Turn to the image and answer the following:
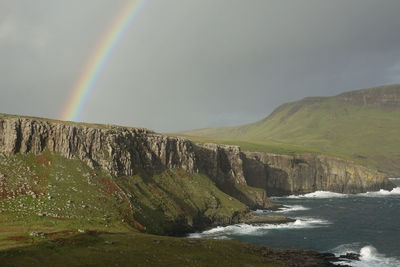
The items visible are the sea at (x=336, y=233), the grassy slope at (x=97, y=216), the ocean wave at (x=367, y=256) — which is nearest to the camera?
the grassy slope at (x=97, y=216)

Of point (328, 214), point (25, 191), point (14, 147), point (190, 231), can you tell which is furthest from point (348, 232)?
point (14, 147)

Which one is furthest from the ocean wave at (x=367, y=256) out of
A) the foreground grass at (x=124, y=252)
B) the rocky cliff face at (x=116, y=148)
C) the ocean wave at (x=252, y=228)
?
the rocky cliff face at (x=116, y=148)

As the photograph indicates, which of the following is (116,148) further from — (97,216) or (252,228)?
(252,228)

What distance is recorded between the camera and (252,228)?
11312 centimetres

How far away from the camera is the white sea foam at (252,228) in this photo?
338 ft

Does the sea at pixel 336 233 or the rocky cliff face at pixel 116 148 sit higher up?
the rocky cliff face at pixel 116 148

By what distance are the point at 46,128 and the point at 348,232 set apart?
350ft

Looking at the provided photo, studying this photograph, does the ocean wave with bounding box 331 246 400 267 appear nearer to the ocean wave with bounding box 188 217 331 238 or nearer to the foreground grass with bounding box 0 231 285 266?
the foreground grass with bounding box 0 231 285 266

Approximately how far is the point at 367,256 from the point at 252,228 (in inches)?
1627

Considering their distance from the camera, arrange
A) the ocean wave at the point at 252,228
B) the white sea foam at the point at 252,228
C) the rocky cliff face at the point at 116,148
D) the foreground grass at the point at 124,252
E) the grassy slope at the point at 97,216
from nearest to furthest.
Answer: the foreground grass at the point at 124,252 → the grassy slope at the point at 97,216 → the rocky cliff face at the point at 116,148 → the ocean wave at the point at 252,228 → the white sea foam at the point at 252,228

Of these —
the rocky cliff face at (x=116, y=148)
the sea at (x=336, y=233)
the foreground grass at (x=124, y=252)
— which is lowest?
the sea at (x=336, y=233)

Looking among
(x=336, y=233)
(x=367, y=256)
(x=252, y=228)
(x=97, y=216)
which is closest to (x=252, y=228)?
(x=252, y=228)

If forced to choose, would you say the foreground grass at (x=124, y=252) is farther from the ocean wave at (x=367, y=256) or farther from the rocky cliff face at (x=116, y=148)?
the rocky cliff face at (x=116, y=148)

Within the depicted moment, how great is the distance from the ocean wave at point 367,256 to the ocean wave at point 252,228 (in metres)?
26.5
